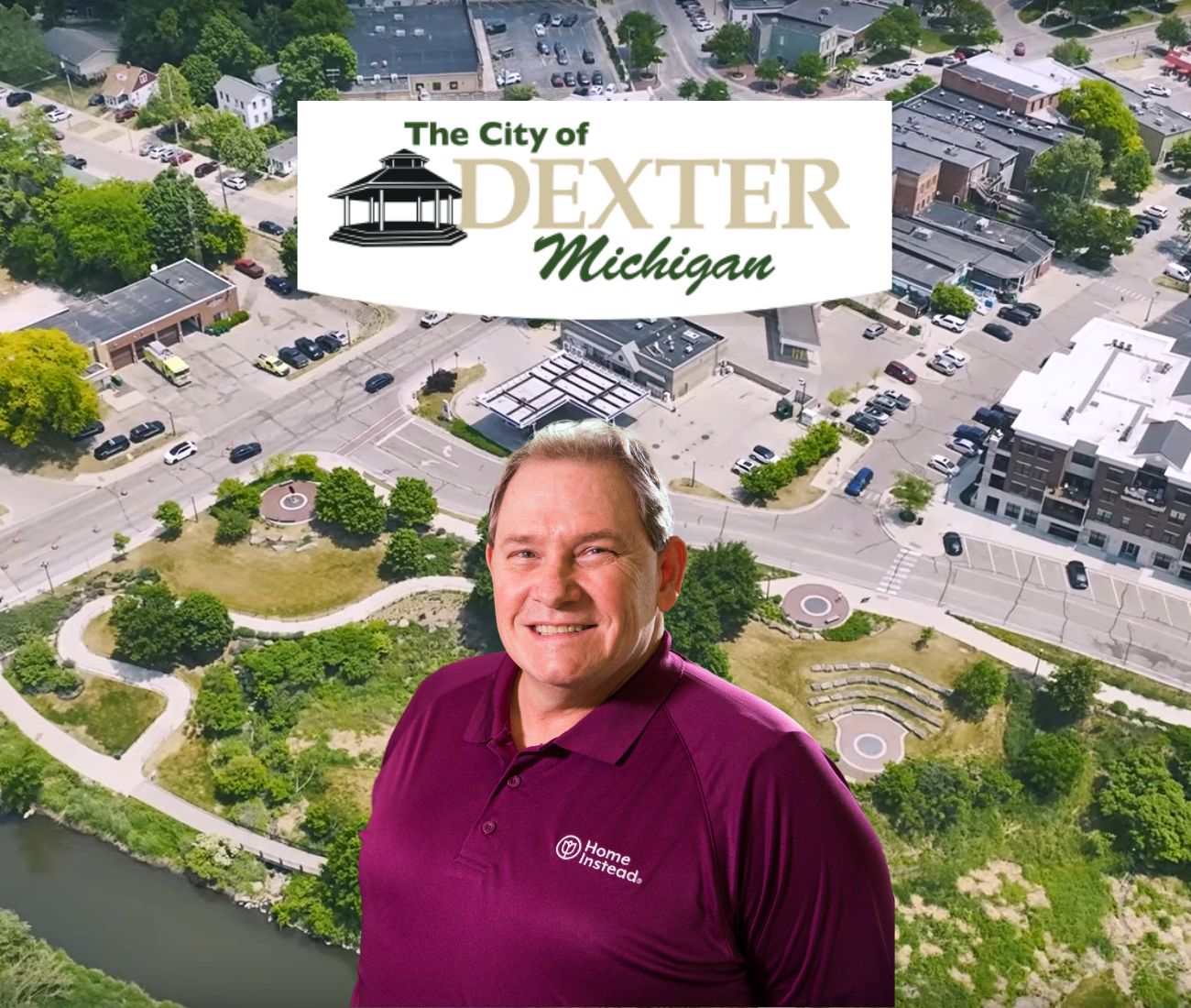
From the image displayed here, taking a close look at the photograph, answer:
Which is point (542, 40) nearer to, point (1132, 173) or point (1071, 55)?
point (1071, 55)

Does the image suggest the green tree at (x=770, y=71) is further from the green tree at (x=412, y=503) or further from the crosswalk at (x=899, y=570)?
the green tree at (x=412, y=503)

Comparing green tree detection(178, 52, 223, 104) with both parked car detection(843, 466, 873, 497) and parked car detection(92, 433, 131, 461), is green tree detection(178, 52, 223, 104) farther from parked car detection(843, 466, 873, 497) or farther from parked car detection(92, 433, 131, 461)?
parked car detection(843, 466, 873, 497)

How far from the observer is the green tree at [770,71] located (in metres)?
34.2

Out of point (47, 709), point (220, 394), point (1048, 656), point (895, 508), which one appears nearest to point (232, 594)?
point (47, 709)

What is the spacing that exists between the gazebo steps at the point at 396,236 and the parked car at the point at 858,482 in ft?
29.1

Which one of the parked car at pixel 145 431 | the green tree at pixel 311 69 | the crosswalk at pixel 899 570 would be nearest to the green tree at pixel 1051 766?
the crosswalk at pixel 899 570

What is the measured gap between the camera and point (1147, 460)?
20.3 m

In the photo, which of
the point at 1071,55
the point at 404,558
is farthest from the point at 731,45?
the point at 404,558

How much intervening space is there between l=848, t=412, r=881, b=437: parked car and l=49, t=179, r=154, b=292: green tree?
47.5 feet

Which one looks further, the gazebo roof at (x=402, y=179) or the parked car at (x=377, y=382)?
the parked car at (x=377, y=382)

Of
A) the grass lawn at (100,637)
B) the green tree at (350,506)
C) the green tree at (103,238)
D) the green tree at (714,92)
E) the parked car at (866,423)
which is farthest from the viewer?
the green tree at (714,92)

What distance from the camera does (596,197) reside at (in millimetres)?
15984

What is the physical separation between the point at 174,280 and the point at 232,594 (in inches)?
357

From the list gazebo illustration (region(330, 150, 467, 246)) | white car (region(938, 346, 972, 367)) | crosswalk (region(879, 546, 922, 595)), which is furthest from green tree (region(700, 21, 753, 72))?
gazebo illustration (region(330, 150, 467, 246))
